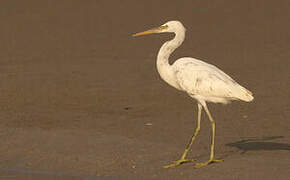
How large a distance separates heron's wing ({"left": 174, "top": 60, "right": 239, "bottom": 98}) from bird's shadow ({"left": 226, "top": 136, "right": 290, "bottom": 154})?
0.99m

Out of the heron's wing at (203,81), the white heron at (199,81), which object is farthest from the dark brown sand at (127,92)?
the heron's wing at (203,81)

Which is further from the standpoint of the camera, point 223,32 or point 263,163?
point 223,32

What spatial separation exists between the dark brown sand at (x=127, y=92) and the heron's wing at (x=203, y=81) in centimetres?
80

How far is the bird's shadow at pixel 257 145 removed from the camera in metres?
10.1

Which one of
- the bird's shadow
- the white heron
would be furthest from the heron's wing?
the bird's shadow

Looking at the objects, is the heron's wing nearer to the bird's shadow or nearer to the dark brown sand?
the dark brown sand

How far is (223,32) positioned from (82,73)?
5319 millimetres

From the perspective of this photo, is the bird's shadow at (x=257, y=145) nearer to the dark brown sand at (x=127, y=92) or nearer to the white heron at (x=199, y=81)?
the dark brown sand at (x=127, y=92)

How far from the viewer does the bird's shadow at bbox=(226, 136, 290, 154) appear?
10.1m

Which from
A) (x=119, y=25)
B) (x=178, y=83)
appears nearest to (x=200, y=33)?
Answer: (x=119, y=25)

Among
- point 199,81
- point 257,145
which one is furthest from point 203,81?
point 257,145

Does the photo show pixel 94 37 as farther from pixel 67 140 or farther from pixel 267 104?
pixel 67 140

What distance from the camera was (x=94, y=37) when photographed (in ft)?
64.3

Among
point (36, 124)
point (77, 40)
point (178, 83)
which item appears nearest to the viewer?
point (178, 83)
